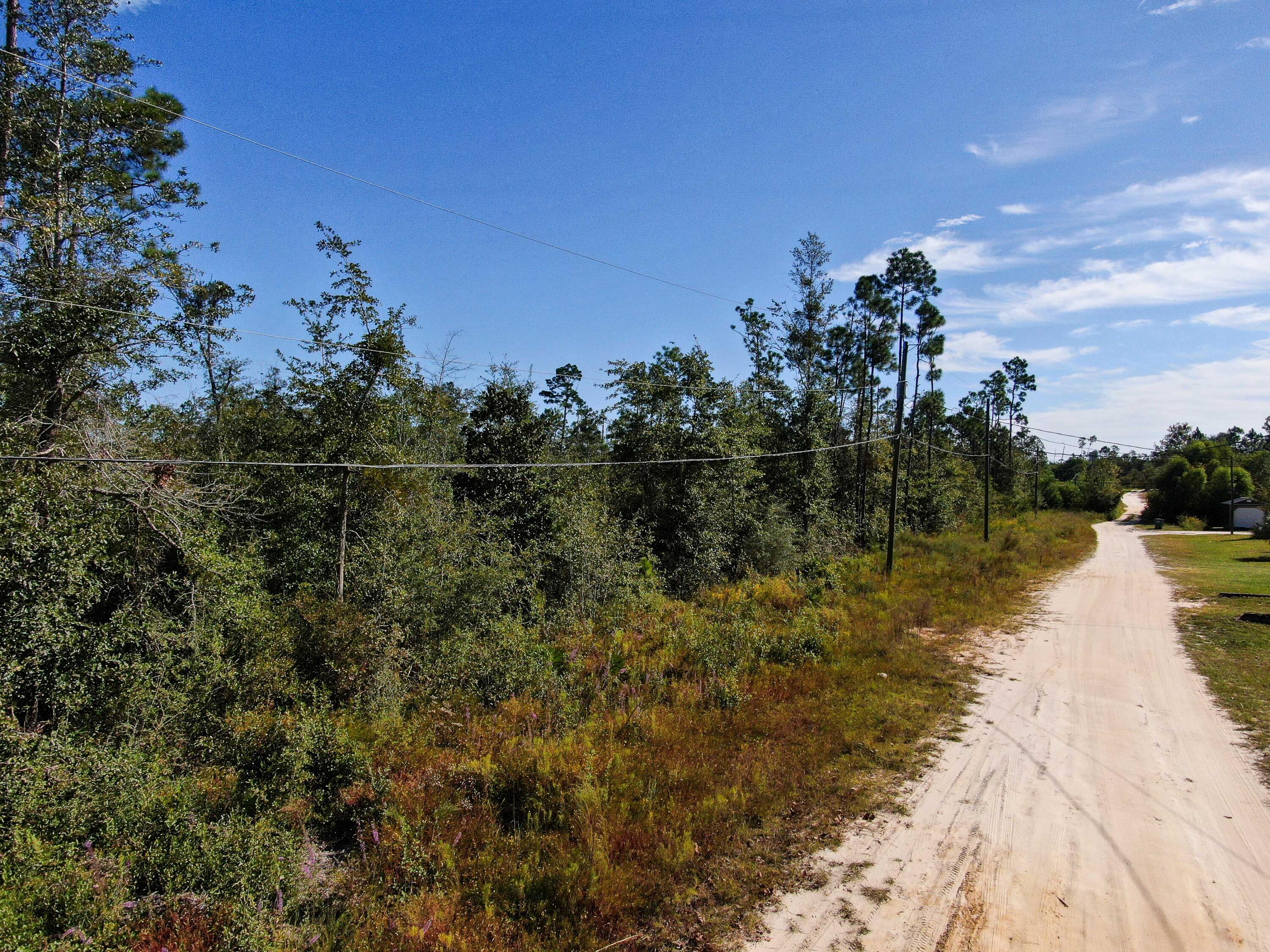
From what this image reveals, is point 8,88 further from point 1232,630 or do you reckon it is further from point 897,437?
point 1232,630

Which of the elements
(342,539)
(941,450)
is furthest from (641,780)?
(941,450)

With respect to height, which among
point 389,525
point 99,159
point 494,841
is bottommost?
point 494,841

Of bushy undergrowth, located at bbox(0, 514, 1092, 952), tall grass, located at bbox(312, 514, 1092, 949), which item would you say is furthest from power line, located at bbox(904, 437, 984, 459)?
bushy undergrowth, located at bbox(0, 514, 1092, 952)

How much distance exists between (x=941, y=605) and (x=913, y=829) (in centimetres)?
1119

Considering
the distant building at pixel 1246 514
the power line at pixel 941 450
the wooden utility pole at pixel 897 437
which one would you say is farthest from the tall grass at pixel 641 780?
the distant building at pixel 1246 514

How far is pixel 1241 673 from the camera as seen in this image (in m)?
9.82

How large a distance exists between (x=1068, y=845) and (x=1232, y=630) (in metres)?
11.7

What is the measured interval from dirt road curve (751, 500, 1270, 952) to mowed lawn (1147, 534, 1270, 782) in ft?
1.38

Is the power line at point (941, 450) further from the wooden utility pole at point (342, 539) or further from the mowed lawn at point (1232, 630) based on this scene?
the wooden utility pole at point (342, 539)

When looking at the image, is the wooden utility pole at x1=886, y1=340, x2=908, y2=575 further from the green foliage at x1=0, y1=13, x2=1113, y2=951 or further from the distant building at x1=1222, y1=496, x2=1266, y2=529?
the distant building at x1=1222, y1=496, x2=1266, y2=529

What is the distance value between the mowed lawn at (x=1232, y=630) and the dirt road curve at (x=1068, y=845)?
42 centimetres

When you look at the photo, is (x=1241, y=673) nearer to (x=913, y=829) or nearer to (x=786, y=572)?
(x=913, y=829)

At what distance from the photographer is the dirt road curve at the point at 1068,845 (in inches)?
166

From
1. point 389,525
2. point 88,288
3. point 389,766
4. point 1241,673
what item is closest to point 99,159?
A: point 88,288
